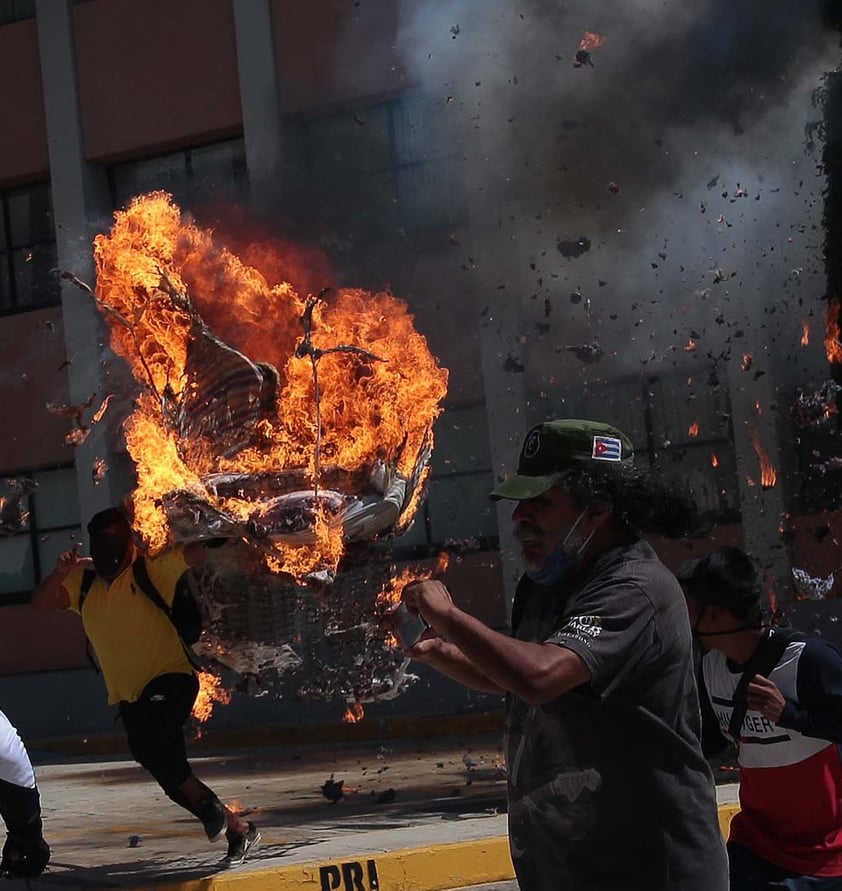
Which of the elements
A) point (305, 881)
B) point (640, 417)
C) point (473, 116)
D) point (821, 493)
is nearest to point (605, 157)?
point (473, 116)

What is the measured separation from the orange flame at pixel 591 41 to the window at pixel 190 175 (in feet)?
11.8

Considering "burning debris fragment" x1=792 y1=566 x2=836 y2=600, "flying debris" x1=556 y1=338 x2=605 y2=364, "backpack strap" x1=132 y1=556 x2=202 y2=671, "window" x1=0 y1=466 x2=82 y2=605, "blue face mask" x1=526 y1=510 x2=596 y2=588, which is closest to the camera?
"blue face mask" x1=526 y1=510 x2=596 y2=588

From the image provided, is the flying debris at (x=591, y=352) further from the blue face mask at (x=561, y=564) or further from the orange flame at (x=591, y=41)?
the blue face mask at (x=561, y=564)

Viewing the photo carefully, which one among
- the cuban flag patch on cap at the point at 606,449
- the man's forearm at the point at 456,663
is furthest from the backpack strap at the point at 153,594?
the cuban flag patch on cap at the point at 606,449

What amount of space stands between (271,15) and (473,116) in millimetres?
2735

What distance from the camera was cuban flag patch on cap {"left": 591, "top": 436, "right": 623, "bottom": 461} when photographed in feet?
9.58

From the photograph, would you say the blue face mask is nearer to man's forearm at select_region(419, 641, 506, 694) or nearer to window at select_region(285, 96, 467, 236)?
man's forearm at select_region(419, 641, 506, 694)

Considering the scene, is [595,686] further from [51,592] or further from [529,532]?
[51,592]

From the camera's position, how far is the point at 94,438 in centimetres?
1512

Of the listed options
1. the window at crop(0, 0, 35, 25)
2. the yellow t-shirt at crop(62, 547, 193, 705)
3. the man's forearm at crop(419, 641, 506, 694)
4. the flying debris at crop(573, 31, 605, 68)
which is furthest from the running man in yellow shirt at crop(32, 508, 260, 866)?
the window at crop(0, 0, 35, 25)

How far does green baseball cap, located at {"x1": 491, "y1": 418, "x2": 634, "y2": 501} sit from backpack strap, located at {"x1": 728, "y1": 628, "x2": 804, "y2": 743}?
3.46ft

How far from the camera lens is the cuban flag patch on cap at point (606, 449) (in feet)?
9.58

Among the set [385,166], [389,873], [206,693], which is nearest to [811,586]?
[385,166]

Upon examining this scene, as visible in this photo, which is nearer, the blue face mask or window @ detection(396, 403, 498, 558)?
the blue face mask
